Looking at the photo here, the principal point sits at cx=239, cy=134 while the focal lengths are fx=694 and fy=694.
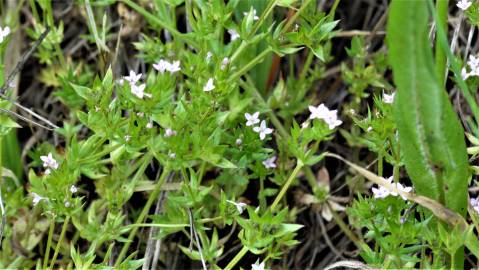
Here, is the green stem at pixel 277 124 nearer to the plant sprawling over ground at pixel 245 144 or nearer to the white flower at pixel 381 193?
the plant sprawling over ground at pixel 245 144

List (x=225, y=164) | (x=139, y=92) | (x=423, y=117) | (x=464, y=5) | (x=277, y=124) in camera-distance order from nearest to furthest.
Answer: (x=423, y=117) < (x=139, y=92) < (x=225, y=164) < (x=464, y=5) < (x=277, y=124)

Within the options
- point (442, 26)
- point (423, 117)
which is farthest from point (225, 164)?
point (442, 26)

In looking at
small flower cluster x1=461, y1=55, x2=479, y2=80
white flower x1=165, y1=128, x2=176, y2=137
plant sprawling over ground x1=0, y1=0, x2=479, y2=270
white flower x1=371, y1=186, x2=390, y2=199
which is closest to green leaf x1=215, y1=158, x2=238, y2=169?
plant sprawling over ground x1=0, y1=0, x2=479, y2=270

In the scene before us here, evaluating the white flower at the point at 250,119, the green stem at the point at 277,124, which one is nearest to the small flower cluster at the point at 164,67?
the white flower at the point at 250,119

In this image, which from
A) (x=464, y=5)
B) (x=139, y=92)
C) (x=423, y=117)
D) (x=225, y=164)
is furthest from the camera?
(x=464, y=5)

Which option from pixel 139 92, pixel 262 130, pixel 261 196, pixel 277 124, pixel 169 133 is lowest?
pixel 261 196

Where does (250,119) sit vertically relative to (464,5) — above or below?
below

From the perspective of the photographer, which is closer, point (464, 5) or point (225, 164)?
point (225, 164)

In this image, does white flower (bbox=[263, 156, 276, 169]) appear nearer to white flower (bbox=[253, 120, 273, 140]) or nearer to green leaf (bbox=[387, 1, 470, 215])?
white flower (bbox=[253, 120, 273, 140])

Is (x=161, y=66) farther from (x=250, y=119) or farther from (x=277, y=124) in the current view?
(x=277, y=124)
